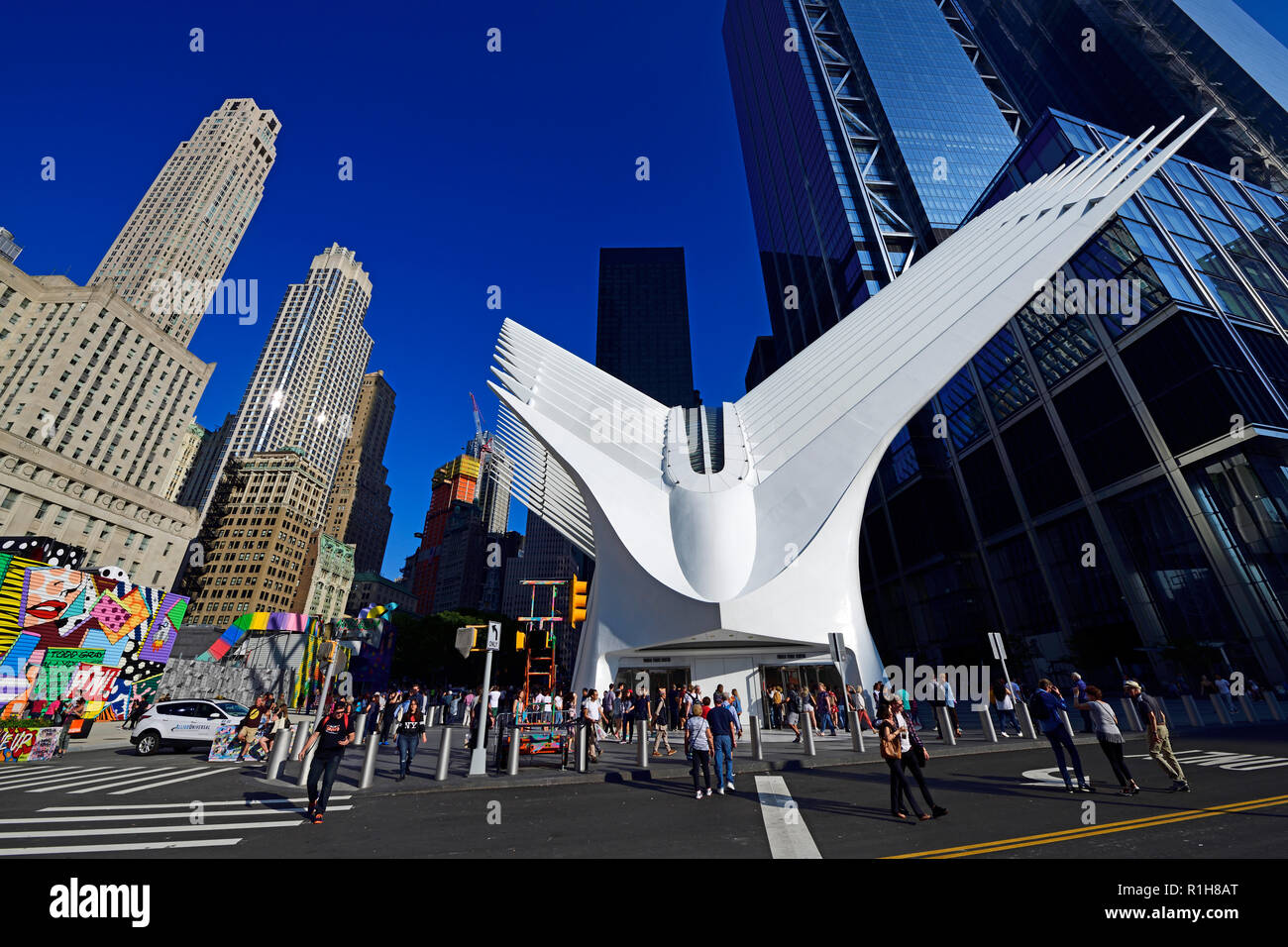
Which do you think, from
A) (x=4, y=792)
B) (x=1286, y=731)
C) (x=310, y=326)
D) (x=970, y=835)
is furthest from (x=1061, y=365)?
(x=310, y=326)

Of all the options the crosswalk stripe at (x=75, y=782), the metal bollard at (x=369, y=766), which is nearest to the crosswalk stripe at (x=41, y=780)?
the crosswalk stripe at (x=75, y=782)

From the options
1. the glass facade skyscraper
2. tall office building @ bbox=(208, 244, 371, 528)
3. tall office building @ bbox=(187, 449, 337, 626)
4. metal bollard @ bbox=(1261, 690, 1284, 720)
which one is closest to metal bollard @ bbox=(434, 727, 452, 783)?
metal bollard @ bbox=(1261, 690, 1284, 720)

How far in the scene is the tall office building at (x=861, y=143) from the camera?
65000 mm

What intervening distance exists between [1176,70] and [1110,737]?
3579 inches

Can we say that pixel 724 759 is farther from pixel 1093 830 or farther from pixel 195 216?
pixel 195 216

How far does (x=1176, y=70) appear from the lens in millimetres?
62438

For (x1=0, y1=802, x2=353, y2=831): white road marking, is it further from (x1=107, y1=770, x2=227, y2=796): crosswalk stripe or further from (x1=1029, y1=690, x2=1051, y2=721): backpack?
(x1=1029, y1=690, x2=1051, y2=721): backpack

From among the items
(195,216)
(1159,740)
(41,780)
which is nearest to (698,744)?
(1159,740)

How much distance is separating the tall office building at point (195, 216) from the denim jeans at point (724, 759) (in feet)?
401

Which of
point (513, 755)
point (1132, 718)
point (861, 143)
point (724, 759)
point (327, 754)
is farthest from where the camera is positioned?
point (861, 143)

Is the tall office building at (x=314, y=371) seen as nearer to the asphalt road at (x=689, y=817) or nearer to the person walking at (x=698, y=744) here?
the asphalt road at (x=689, y=817)

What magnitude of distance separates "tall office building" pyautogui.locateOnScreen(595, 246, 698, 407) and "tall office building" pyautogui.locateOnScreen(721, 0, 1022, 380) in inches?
1277

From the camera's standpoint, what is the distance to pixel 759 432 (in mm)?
28750

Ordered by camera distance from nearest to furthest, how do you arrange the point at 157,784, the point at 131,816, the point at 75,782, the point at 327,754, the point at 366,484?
the point at 327,754, the point at 131,816, the point at 157,784, the point at 75,782, the point at 366,484
